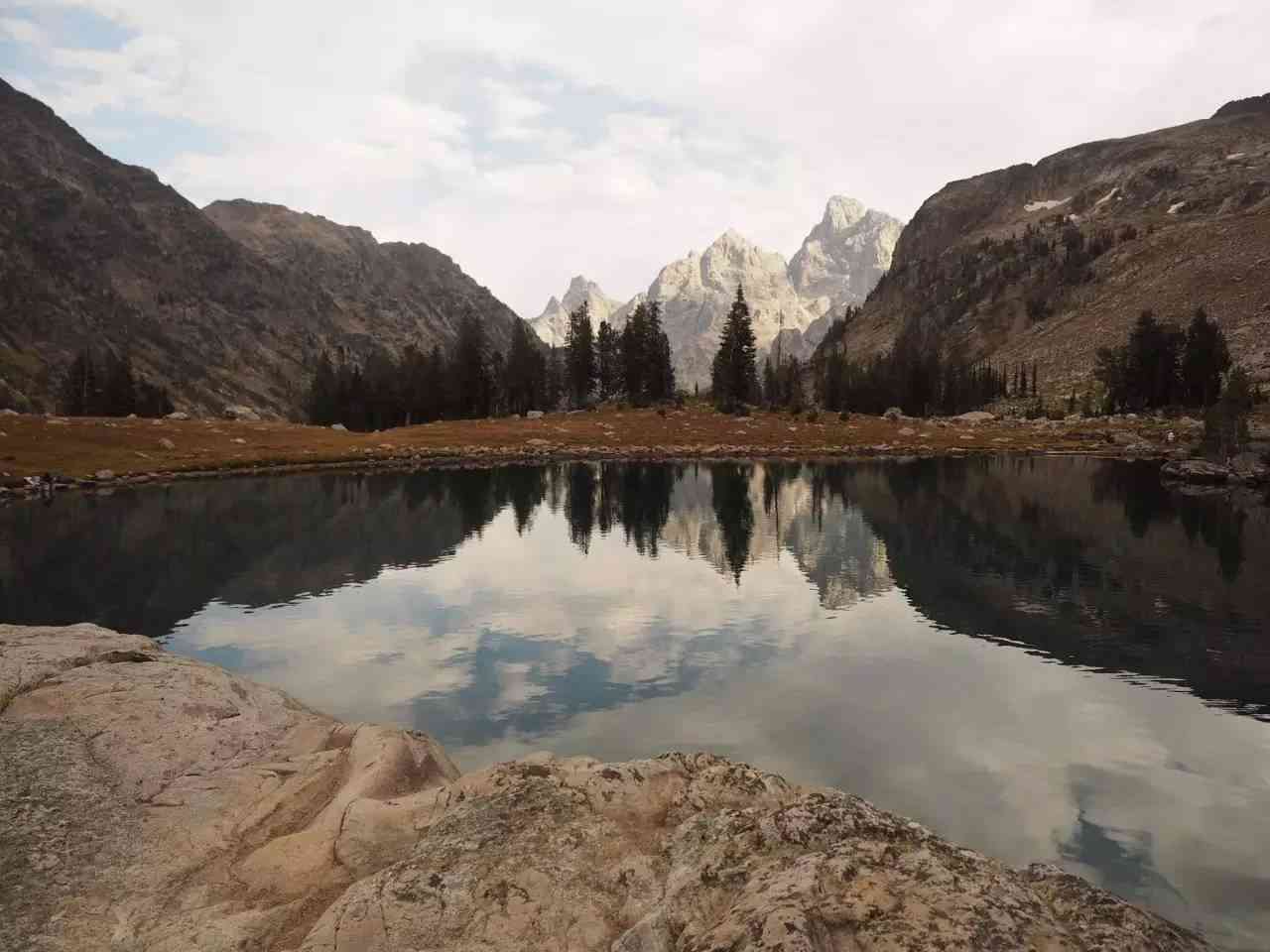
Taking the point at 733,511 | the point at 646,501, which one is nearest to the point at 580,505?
the point at 646,501

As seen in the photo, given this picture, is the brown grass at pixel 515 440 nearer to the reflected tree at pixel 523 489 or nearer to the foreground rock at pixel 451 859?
the reflected tree at pixel 523 489

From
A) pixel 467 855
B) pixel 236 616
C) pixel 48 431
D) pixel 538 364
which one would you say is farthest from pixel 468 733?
pixel 538 364

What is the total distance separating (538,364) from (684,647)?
138892 millimetres

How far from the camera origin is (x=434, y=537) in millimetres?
51656

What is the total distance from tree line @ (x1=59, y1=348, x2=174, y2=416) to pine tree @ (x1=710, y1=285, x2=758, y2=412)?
109 metres

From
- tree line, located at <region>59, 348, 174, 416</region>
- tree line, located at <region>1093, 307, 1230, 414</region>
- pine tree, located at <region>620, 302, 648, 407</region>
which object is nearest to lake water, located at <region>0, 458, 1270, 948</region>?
pine tree, located at <region>620, 302, 648, 407</region>

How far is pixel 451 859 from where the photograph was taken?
30.1 feet

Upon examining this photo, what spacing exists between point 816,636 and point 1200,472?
→ 210ft

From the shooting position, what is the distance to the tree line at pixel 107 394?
484 ft

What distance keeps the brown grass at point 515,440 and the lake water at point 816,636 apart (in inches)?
1107

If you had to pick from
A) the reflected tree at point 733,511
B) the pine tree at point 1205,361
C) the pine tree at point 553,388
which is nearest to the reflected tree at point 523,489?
the reflected tree at point 733,511

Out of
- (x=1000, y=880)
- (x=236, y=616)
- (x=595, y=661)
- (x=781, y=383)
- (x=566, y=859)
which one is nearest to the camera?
(x=1000, y=880)

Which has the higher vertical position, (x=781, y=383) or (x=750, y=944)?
(x=781, y=383)

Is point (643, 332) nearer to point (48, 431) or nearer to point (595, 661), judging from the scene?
point (48, 431)
